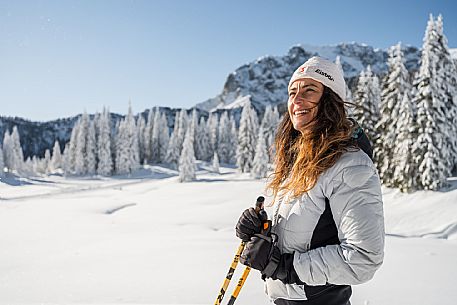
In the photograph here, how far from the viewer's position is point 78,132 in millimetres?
75812

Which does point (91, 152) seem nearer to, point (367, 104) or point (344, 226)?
point (367, 104)

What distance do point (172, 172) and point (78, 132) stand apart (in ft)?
78.8

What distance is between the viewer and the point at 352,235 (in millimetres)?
1909

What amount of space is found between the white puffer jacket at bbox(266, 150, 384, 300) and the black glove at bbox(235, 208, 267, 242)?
231mm

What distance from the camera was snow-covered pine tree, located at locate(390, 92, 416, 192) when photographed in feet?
76.8

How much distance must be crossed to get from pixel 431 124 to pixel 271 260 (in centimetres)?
2468

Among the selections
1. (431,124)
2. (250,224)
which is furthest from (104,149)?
(250,224)

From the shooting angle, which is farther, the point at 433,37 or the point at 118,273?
the point at 433,37

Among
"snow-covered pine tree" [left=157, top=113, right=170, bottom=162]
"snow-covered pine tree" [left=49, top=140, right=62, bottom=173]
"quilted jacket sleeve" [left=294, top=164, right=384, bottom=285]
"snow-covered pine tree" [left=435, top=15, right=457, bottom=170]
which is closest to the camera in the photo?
"quilted jacket sleeve" [left=294, top=164, right=384, bottom=285]

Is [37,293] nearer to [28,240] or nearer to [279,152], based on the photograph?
[279,152]

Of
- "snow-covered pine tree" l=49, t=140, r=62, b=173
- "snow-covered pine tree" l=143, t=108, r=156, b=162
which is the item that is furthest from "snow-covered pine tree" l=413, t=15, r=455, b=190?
"snow-covered pine tree" l=49, t=140, r=62, b=173

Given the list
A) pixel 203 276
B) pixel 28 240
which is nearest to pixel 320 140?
pixel 203 276

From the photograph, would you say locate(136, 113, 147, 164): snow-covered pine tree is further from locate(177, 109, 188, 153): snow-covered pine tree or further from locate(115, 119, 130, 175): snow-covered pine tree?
locate(115, 119, 130, 175): snow-covered pine tree

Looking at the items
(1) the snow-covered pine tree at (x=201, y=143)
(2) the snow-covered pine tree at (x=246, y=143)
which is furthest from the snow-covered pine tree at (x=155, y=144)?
(2) the snow-covered pine tree at (x=246, y=143)
